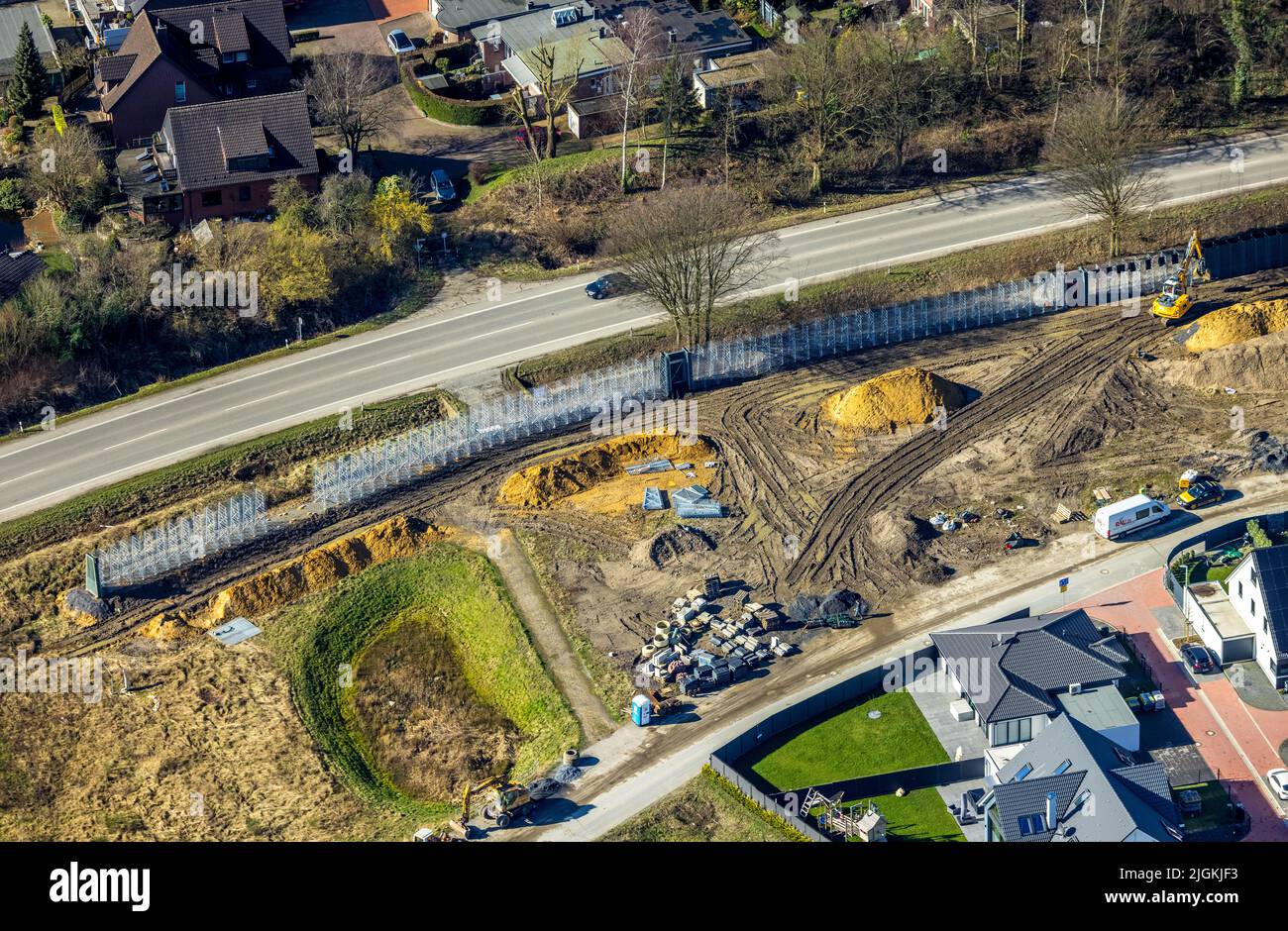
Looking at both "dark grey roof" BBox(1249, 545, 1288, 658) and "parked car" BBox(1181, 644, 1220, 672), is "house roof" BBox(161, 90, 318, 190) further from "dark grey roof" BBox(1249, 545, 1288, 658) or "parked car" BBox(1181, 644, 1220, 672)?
"dark grey roof" BBox(1249, 545, 1288, 658)

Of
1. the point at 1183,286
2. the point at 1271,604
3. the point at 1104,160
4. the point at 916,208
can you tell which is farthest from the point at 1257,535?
the point at 916,208

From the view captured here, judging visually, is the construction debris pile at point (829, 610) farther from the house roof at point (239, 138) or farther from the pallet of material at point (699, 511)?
the house roof at point (239, 138)

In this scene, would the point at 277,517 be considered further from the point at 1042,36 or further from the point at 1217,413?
the point at 1042,36

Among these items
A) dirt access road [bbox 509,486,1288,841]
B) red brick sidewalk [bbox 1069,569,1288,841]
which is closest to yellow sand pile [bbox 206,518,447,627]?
dirt access road [bbox 509,486,1288,841]

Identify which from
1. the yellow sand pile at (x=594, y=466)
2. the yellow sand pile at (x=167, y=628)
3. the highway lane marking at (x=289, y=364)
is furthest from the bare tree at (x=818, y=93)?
the yellow sand pile at (x=167, y=628)

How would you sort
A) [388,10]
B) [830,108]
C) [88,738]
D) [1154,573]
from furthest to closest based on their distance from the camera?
[388,10]
[830,108]
[1154,573]
[88,738]

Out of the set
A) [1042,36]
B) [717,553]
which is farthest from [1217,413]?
[1042,36]

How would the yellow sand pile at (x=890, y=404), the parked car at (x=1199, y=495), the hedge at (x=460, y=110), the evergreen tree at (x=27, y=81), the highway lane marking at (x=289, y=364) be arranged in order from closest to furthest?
the parked car at (x=1199, y=495)
the yellow sand pile at (x=890, y=404)
the highway lane marking at (x=289, y=364)
the evergreen tree at (x=27, y=81)
the hedge at (x=460, y=110)
